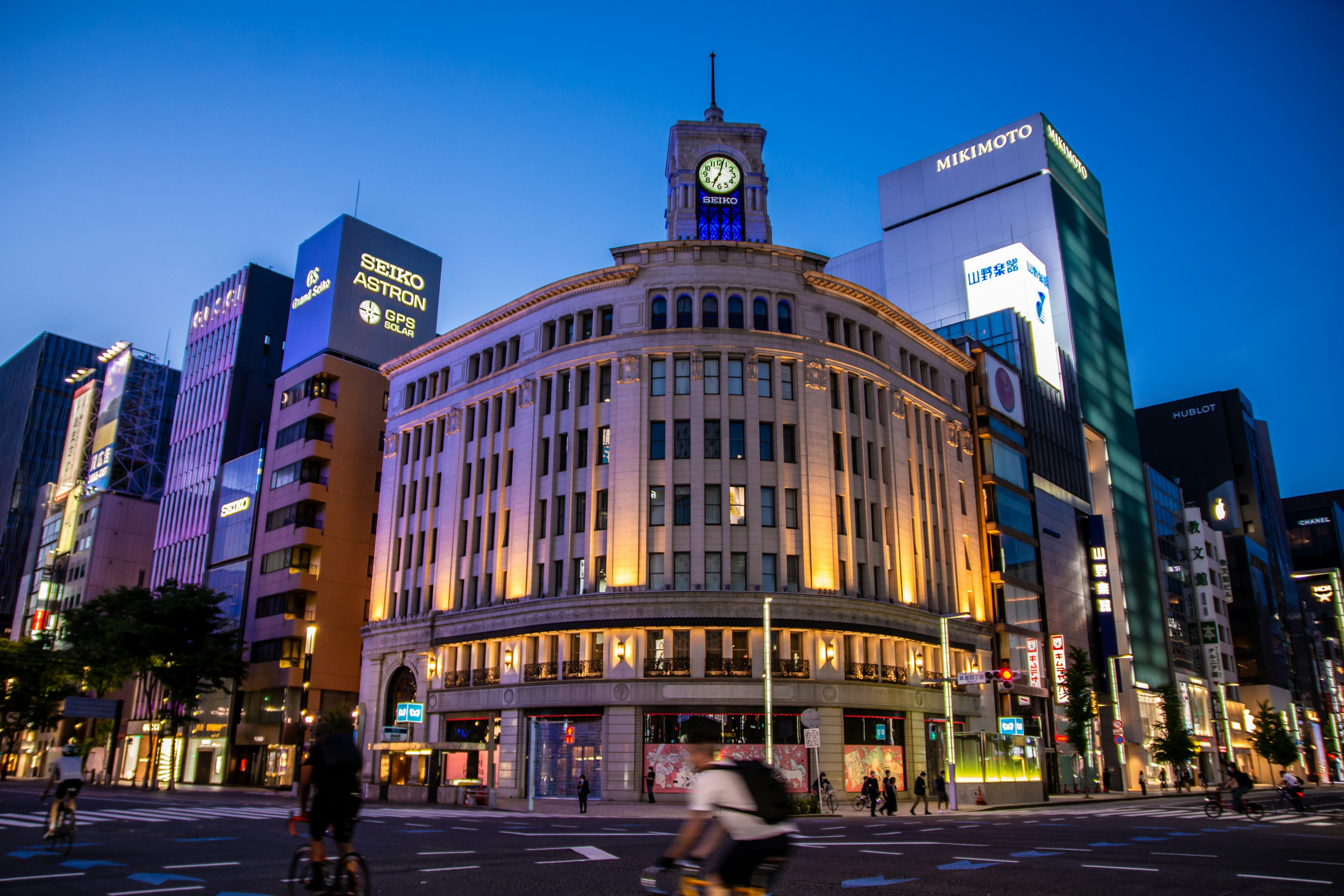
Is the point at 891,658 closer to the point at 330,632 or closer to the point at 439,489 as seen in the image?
the point at 439,489

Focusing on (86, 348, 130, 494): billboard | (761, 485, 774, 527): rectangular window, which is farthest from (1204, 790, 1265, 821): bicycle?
(86, 348, 130, 494): billboard

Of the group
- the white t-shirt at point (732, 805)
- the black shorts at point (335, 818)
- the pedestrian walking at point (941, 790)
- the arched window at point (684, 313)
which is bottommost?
the pedestrian walking at point (941, 790)

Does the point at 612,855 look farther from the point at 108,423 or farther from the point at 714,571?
the point at 108,423

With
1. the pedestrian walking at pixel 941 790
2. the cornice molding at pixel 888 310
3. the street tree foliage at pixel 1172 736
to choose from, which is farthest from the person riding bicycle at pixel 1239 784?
the street tree foliage at pixel 1172 736

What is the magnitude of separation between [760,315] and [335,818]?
1685 inches

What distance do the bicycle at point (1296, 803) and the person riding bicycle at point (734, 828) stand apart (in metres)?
37.5

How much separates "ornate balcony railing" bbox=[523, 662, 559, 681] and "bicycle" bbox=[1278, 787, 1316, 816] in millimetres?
32620

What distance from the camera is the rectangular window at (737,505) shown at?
46.3m

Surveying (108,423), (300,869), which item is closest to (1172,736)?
(300,869)

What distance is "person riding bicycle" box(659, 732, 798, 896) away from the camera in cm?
799

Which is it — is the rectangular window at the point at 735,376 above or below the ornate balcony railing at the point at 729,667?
above

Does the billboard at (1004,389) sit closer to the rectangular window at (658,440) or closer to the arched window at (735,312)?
the arched window at (735,312)

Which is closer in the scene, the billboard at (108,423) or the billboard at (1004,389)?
the billboard at (1004,389)

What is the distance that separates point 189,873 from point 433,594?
4166cm
